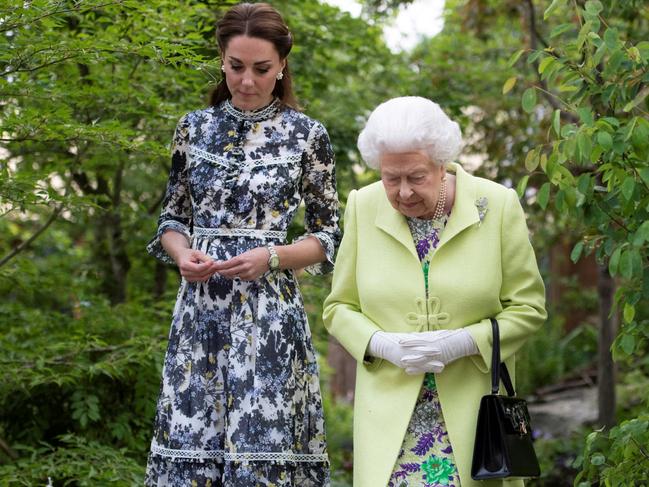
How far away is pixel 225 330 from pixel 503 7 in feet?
17.5

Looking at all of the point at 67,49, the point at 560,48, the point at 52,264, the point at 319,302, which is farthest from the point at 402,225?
the point at 52,264

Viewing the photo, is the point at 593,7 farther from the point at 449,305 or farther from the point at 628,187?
the point at 449,305

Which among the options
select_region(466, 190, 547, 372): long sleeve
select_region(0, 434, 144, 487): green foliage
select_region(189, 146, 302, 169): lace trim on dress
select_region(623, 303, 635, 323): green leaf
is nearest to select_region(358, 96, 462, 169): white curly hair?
select_region(466, 190, 547, 372): long sleeve

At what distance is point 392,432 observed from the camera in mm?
3518

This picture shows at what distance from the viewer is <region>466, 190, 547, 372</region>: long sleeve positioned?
3.51m

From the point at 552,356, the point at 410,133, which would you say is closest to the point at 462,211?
the point at 410,133

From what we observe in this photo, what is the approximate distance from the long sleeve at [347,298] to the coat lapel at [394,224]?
12 cm

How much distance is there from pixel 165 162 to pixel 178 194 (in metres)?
2.98

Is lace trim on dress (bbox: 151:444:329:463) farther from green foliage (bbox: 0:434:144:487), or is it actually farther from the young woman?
green foliage (bbox: 0:434:144:487)

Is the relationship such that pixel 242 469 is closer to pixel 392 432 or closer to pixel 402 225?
pixel 392 432

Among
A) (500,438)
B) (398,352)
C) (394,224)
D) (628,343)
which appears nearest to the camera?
(500,438)

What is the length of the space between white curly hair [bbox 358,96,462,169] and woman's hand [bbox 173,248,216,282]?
24.6 inches

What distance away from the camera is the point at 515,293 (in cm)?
359

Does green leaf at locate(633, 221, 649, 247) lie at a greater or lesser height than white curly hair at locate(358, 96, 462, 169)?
lesser
